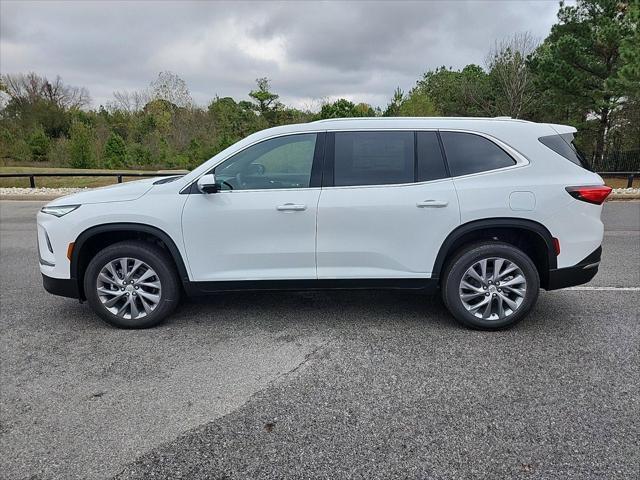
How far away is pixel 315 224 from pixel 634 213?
37.0 ft

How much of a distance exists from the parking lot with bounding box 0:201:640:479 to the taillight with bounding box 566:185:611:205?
1.19m

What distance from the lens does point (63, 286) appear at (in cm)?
394

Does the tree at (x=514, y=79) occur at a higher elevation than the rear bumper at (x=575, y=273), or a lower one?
higher

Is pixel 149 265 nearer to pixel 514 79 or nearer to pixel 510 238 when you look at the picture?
pixel 510 238

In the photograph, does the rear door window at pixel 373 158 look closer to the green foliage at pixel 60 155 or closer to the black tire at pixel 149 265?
the black tire at pixel 149 265

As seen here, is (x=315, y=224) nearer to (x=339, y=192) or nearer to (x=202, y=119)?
(x=339, y=192)

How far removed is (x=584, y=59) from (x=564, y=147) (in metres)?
19.9

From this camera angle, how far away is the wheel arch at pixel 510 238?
148 inches

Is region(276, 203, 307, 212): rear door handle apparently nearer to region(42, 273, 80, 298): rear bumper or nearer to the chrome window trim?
the chrome window trim

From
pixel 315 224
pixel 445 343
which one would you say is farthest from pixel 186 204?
pixel 445 343

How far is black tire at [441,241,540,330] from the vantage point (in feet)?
12.5

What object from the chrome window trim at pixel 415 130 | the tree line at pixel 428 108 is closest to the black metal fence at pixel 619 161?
the tree line at pixel 428 108

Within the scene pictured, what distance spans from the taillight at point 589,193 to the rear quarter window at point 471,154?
0.54 meters

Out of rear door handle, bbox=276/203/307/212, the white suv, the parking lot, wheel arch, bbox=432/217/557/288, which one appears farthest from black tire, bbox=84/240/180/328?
wheel arch, bbox=432/217/557/288
